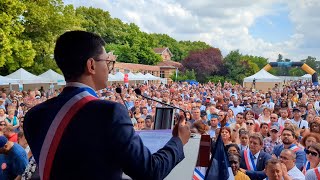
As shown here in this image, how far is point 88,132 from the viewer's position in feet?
5.45

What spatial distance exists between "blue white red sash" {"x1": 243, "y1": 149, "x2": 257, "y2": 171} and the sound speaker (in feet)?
12.9

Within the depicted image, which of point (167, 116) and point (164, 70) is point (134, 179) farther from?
point (164, 70)

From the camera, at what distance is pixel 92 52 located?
183 cm

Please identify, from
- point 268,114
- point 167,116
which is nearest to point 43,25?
point 268,114

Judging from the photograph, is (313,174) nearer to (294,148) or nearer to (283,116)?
(294,148)

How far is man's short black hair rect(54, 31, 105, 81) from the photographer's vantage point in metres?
1.82

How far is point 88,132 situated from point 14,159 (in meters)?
3.98

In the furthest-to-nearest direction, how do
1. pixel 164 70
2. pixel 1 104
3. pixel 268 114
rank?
1. pixel 164 70
2. pixel 1 104
3. pixel 268 114

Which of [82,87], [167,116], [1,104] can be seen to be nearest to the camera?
[82,87]

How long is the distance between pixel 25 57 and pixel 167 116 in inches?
1001

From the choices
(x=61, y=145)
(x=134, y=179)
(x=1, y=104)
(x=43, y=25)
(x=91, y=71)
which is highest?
(x=43, y=25)

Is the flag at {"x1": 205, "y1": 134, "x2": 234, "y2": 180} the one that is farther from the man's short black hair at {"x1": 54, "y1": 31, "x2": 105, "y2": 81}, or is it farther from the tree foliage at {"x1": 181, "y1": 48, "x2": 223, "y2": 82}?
the tree foliage at {"x1": 181, "y1": 48, "x2": 223, "y2": 82}

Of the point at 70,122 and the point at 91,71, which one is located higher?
Answer: the point at 91,71

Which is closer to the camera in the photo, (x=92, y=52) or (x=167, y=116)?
(x=92, y=52)
